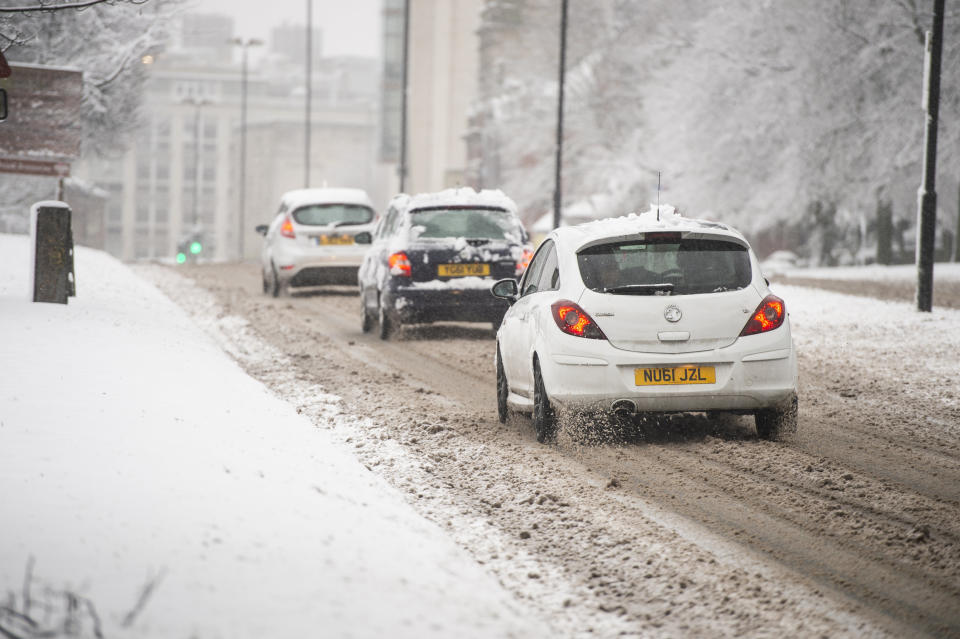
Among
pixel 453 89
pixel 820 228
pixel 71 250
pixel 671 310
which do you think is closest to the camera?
pixel 671 310

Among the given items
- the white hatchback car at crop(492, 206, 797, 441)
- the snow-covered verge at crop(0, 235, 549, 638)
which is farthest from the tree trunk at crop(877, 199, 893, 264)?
the snow-covered verge at crop(0, 235, 549, 638)

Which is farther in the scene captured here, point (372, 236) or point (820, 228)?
point (820, 228)

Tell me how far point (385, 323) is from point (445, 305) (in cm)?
114

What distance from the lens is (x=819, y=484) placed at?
7883 mm

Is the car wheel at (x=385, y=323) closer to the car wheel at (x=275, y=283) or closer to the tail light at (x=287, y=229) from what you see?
the tail light at (x=287, y=229)

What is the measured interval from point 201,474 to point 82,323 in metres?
7.96

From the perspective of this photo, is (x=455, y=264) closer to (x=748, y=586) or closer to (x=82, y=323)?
(x=82, y=323)

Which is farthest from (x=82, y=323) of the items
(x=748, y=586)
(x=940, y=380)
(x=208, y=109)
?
(x=208, y=109)

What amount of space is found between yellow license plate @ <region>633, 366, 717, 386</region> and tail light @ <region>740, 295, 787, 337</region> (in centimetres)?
38

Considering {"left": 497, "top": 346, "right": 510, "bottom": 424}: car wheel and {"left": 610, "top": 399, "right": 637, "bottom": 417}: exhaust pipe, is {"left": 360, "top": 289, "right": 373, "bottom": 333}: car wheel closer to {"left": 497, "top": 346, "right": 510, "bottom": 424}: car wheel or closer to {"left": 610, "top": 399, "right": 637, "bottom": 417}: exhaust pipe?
{"left": 497, "top": 346, "right": 510, "bottom": 424}: car wheel

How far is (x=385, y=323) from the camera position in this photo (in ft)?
56.3

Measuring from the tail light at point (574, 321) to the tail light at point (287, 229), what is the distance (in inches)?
617

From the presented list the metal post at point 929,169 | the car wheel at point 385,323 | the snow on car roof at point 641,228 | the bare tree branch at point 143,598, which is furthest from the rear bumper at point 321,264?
the bare tree branch at point 143,598

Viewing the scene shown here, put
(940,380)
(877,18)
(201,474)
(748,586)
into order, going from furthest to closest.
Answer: (877,18)
(940,380)
(201,474)
(748,586)
